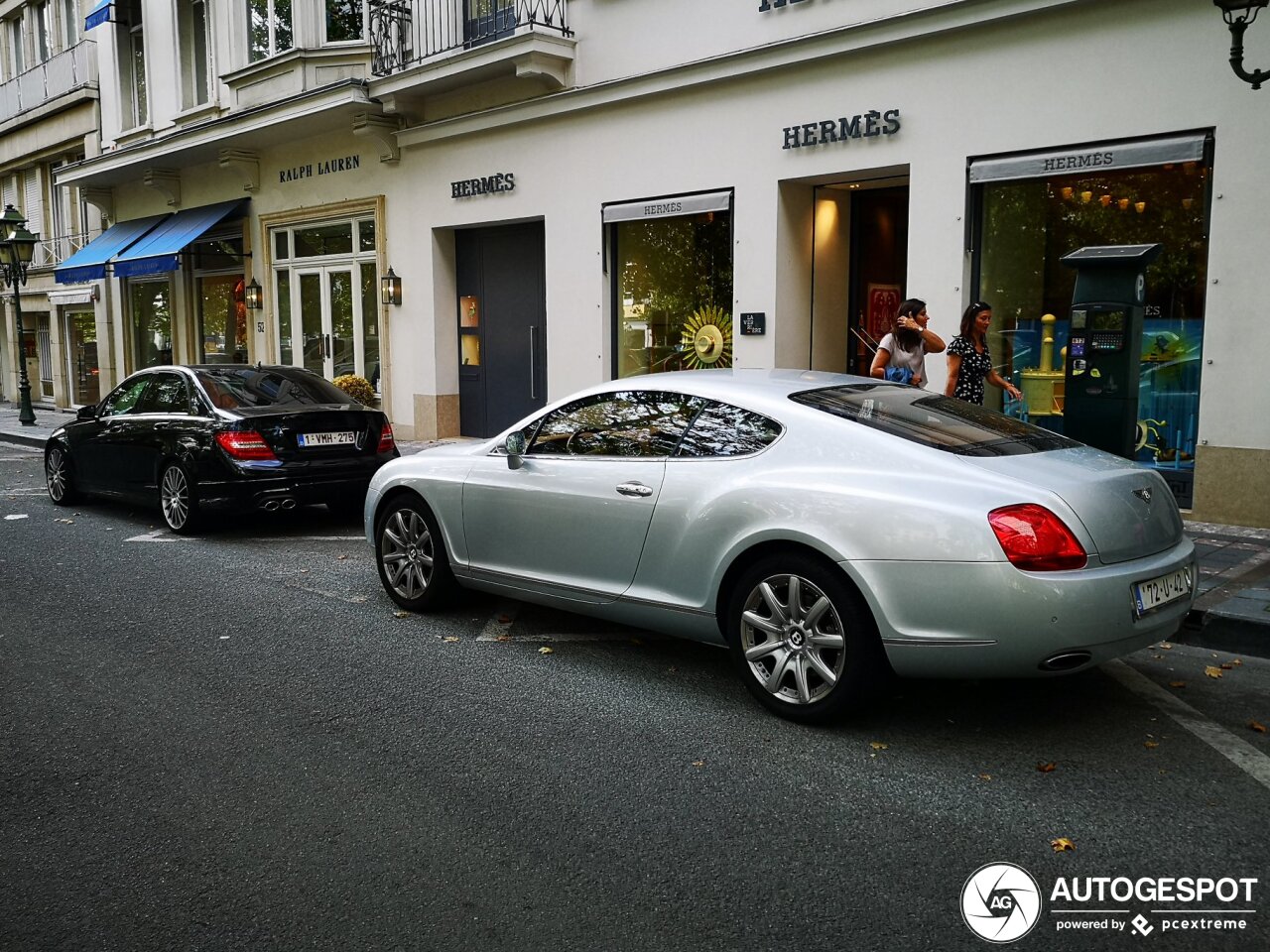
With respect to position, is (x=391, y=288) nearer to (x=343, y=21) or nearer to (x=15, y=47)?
(x=343, y=21)

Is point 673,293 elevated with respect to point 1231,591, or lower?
elevated

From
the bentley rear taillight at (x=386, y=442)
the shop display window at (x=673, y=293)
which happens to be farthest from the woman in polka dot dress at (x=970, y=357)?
the bentley rear taillight at (x=386, y=442)

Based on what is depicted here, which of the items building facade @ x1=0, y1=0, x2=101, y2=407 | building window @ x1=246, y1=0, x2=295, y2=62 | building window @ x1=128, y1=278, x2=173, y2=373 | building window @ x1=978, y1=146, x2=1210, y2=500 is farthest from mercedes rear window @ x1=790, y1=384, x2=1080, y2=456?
building facade @ x1=0, y1=0, x2=101, y2=407

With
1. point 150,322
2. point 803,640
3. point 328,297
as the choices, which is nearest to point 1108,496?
point 803,640

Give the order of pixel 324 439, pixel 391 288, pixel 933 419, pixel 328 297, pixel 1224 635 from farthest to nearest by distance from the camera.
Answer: pixel 328 297
pixel 391 288
pixel 324 439
pixel 1224 635
pixel 933 419

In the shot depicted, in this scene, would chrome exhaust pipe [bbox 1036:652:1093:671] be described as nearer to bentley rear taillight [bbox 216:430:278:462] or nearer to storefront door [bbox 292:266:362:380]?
bentley rear taillight [bbox 216:430:278:462]

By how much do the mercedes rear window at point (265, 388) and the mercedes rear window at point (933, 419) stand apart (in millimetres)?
5675

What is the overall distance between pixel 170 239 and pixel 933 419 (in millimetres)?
18158

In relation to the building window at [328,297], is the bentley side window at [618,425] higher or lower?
lower

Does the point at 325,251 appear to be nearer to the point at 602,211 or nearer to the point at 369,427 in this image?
the point at 602,211

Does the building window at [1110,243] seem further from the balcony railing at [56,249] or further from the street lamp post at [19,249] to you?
the balcony railing at [56,249]

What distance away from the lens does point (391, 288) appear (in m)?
16.3

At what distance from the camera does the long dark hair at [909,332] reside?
9.12 meters

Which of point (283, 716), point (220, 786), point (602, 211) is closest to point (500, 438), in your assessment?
point (283, 716)
